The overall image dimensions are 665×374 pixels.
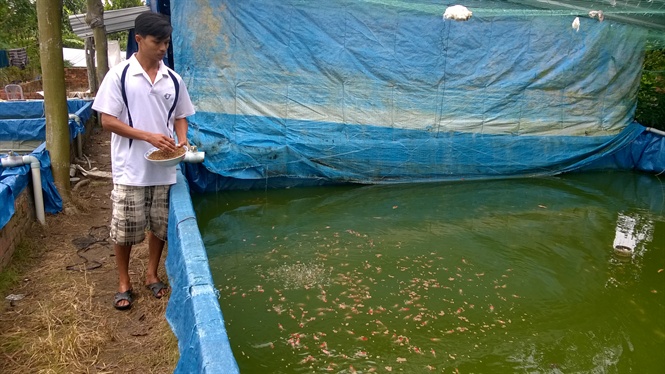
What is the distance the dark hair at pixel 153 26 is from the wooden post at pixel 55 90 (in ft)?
7.70

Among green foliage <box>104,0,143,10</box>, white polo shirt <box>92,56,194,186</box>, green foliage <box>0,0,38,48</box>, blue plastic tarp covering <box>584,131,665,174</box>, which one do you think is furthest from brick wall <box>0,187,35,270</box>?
green foliage <box>104,0,143,10</box>

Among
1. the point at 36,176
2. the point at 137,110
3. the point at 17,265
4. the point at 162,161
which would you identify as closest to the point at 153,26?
the point at 137,110

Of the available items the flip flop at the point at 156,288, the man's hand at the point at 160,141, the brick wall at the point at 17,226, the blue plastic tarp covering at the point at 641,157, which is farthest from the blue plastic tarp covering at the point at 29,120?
the blue plastic tarp covering at the point at 641,157

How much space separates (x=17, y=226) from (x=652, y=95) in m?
10.3

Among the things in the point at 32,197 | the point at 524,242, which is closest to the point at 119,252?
the point at 32,197

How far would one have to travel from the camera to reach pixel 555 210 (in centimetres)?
621

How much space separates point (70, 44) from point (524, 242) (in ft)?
93.6

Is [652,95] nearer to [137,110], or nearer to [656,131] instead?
[656,131]

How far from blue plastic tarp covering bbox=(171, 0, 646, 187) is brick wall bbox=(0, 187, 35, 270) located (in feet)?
7.15

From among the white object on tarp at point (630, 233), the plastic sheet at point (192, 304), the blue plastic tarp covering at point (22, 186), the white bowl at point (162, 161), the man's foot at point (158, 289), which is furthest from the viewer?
the white object on tarp at point (630, 233)

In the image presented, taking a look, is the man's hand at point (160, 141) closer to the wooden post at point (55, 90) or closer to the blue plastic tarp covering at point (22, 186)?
the blue plastic tarp covering at point (22, 186)

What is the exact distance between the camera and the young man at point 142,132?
8.82ft

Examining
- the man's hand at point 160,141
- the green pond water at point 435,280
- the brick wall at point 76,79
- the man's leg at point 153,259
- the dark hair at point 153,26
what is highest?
the dark hair at point 153,26

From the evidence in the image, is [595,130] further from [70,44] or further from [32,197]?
[70,44]
